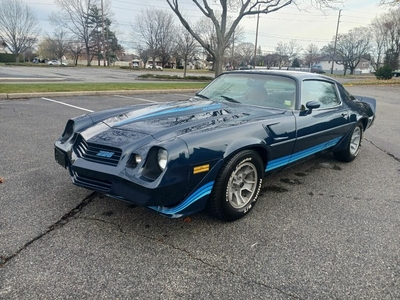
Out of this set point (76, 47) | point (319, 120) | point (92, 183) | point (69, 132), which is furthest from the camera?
point (76, 47)

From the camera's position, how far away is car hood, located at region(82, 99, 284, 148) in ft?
8.23

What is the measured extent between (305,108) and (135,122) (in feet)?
6.68

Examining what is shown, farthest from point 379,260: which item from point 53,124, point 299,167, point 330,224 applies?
point 53,124

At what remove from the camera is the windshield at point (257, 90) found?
3592 millimetres

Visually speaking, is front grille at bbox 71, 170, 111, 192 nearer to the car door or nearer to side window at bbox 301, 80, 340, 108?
the car door

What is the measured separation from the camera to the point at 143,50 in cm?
5469

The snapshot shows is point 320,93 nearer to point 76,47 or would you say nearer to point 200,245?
point 200,245

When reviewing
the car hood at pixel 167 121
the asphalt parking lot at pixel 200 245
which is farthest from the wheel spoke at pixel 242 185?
the car hood at pixel 167 121

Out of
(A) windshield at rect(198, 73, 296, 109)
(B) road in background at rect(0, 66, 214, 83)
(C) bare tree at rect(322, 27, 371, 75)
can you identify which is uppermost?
(C) bare tree at rect(322, 27, 371, 75)

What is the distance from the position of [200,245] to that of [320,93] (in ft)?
9.26

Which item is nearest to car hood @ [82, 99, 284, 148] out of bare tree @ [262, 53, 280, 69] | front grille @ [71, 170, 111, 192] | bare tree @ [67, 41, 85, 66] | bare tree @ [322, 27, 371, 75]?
front grille @ [71, 170, 111, 192]

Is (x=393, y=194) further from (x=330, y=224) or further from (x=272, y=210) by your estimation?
(x=272, y=210)

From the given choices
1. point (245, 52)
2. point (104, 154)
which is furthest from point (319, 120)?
point (245, 52)

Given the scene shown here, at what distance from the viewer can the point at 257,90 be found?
3.77 metres
